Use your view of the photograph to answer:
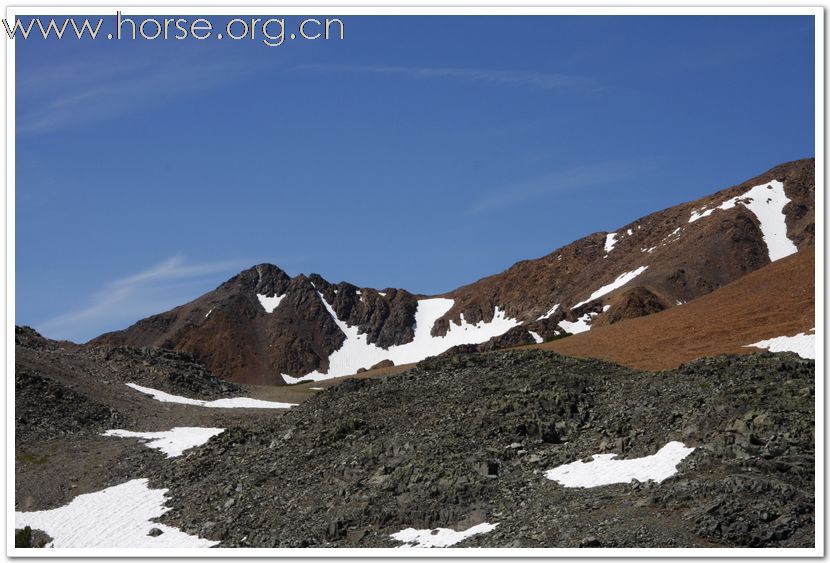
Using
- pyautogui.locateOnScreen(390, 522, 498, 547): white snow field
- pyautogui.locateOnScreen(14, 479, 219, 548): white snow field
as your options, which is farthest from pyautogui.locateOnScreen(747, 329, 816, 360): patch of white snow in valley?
pyautogui.locateOnScreen(14, 479, 219, 548): white snow field

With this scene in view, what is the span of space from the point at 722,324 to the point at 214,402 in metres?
44.3

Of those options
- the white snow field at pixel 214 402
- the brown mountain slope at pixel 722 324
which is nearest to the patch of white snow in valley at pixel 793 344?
the brown mountain slope at pixel 722 324

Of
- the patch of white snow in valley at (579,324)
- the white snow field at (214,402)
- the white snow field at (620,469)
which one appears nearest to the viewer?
the white snow field at (620,469)

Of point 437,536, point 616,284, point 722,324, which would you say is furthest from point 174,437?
point 616,284

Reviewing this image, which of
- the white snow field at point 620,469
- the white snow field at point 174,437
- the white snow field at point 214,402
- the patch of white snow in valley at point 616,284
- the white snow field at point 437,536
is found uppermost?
the patch of white snow in valley at point 616,284

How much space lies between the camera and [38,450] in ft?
194

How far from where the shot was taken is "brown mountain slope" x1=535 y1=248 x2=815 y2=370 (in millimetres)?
75125

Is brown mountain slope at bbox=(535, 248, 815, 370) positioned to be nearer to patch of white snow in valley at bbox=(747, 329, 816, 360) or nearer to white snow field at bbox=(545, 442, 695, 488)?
patch of white snow in valley at bbox=(747, 329, 816, 360)

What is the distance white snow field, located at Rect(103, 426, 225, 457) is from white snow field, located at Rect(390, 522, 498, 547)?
930 inches

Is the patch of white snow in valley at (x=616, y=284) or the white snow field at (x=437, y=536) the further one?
the patch of white snow in valley at (x=616, y=284)

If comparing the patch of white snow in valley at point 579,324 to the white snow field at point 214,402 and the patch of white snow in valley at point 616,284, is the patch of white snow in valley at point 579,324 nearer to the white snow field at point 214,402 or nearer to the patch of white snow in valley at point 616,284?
the patch of white snow in valley at point 616,284

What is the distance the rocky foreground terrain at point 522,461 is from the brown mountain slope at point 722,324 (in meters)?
24.5

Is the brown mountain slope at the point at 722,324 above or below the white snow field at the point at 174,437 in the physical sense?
above

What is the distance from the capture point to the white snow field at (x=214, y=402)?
277 ft
